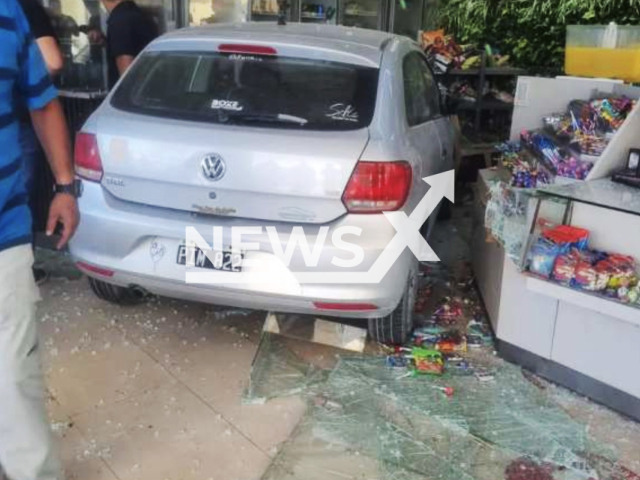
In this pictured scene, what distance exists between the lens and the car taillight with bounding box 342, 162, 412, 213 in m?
2.70

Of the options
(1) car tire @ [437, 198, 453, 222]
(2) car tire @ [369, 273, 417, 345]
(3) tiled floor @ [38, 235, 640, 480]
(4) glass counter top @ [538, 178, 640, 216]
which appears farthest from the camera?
(1) car tire @ [437, 198, 453, 222]

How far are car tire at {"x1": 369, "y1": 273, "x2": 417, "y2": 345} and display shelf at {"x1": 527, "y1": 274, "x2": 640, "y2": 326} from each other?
618 millimetres

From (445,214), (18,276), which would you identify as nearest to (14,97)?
(18,276)

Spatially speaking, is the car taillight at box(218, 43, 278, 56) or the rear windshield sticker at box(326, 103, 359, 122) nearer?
the rear windshield sticker at box(326, 103, 359, 122)

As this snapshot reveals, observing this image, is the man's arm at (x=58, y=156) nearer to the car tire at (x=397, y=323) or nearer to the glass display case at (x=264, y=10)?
the car tire at (x=397, y=323)

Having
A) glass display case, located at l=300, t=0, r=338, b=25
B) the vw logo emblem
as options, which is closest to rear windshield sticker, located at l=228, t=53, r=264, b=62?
the vw logo emblem

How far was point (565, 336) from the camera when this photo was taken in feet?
9.75

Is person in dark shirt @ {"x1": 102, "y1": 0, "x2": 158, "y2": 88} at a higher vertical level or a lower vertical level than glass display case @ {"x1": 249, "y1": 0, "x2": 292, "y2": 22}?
lower

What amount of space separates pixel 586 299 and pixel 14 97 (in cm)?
220

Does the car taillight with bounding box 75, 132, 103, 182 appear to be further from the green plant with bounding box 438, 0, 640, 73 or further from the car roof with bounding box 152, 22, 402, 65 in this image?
the green plant with bounding box 438, 0, 640, 73

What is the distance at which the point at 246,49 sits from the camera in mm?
3025

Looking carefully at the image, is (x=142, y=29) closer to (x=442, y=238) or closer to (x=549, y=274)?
(x=442, y=238)

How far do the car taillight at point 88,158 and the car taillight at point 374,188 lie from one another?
1.14 m

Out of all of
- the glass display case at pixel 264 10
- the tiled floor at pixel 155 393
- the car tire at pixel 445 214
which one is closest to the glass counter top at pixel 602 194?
the tiled floor at pixel 155 393
